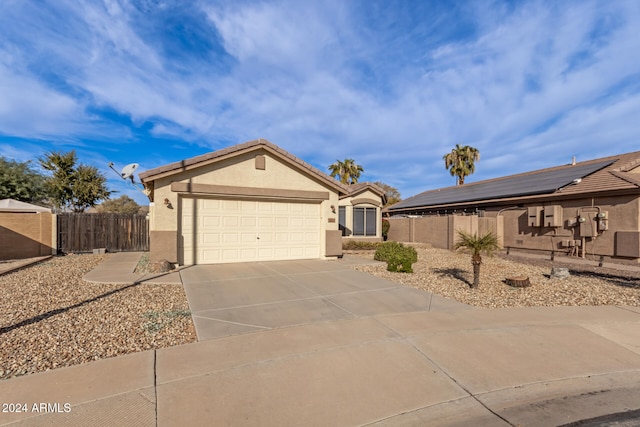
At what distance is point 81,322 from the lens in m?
5.43

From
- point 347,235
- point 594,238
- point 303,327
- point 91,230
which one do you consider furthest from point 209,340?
point 594,238

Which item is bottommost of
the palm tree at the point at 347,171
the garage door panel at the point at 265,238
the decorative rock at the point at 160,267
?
the decorative rock at the point at 160,267

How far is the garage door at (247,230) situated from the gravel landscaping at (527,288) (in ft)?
9.81

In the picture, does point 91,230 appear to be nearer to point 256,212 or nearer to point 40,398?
point 256,212

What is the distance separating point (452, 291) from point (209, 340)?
5.87m

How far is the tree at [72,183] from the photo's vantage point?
22.4 m

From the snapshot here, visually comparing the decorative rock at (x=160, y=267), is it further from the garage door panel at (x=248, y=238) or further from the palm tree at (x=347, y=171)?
the palm tree at (x=347, y=171)

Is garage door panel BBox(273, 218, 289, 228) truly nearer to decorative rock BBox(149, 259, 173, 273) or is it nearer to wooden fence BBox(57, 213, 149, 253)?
decorative rock BBox(149, 259, 173, 273)

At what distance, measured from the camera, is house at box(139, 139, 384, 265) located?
1073 cm

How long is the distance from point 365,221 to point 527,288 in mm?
12673

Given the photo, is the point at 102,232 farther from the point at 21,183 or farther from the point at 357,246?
the point at 21,183

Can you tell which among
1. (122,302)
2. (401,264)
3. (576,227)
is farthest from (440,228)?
(122,302)

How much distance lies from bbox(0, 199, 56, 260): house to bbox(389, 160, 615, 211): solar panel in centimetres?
2338

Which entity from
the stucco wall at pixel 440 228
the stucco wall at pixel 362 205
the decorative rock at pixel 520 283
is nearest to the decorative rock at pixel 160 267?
the decorative rock at pixel 520 283
